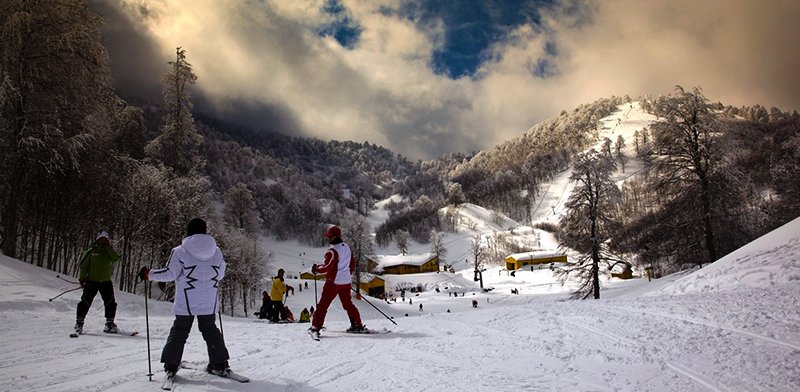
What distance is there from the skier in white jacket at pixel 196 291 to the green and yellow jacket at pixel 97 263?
4448 mm

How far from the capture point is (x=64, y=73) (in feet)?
51.0

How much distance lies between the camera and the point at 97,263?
8297 millimetres

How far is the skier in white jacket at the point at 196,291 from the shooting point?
4.77 metres

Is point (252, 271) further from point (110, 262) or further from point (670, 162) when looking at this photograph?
point (670, 162)

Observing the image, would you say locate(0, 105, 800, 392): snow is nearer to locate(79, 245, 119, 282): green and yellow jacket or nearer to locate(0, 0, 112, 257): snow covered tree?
locate(79, 245, 119, 282): green and yellow jacket

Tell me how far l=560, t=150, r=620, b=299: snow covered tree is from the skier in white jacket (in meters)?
22.2

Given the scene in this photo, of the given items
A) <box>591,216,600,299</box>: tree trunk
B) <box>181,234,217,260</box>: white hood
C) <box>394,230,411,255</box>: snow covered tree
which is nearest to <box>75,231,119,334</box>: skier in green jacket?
<box>181,234,217,260</box>: white hood

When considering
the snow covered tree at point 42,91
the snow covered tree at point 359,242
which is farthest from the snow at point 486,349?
the snow covered tree at point 359,242

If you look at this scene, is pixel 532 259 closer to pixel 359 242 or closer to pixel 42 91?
pixel 359 242

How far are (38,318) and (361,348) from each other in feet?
25.0

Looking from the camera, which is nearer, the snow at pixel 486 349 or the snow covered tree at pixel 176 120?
the snow at pixel 486 349

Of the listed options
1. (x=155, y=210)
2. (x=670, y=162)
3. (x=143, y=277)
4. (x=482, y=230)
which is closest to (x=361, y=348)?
(x=143, y=277)

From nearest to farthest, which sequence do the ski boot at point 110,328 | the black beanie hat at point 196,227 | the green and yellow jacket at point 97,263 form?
the black beanie hat at point 196,227, the ski boot at point 110,328, the green and yellow jacket at point 97,263

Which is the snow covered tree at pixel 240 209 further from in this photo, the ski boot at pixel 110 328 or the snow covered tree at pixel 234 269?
the ski boot at pixel 110 328
